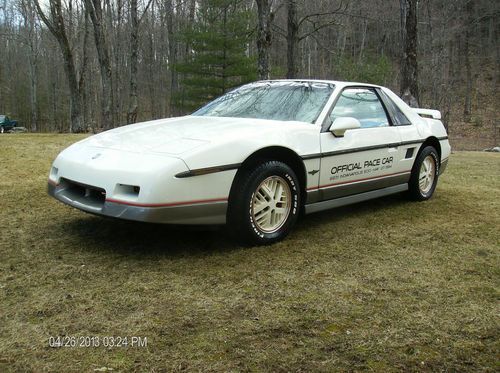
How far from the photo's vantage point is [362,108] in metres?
4.59

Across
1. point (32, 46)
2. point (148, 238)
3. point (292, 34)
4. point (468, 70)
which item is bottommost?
point (148, 238)

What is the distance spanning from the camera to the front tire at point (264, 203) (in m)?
3.39

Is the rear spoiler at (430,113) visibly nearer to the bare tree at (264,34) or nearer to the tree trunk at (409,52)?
the tree trunk at (409,52)

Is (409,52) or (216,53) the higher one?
(216,53)

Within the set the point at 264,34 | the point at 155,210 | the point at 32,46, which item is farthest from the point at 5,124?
the point at 155,210

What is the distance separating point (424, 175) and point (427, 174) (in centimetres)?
7

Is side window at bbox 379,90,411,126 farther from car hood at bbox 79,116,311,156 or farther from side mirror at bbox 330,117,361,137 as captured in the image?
car hood at bbox 79,116,311,156

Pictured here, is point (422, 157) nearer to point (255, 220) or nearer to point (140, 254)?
point (255, 220)

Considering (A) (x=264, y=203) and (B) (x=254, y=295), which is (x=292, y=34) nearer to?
(A) (x=264, y=203)

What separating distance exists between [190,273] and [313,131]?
1607 millimetres

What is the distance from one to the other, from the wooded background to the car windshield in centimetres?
1206

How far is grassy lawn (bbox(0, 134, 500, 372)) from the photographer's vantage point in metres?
2.11

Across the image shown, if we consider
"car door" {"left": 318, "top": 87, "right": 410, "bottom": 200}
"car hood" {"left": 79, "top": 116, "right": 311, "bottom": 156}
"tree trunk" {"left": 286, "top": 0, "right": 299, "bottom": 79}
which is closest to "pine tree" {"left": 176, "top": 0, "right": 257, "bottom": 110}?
"tree trunk" {"left": 286, "top": 0, "right": 299, "bottom": 79}

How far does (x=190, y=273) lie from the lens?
3.05 m
